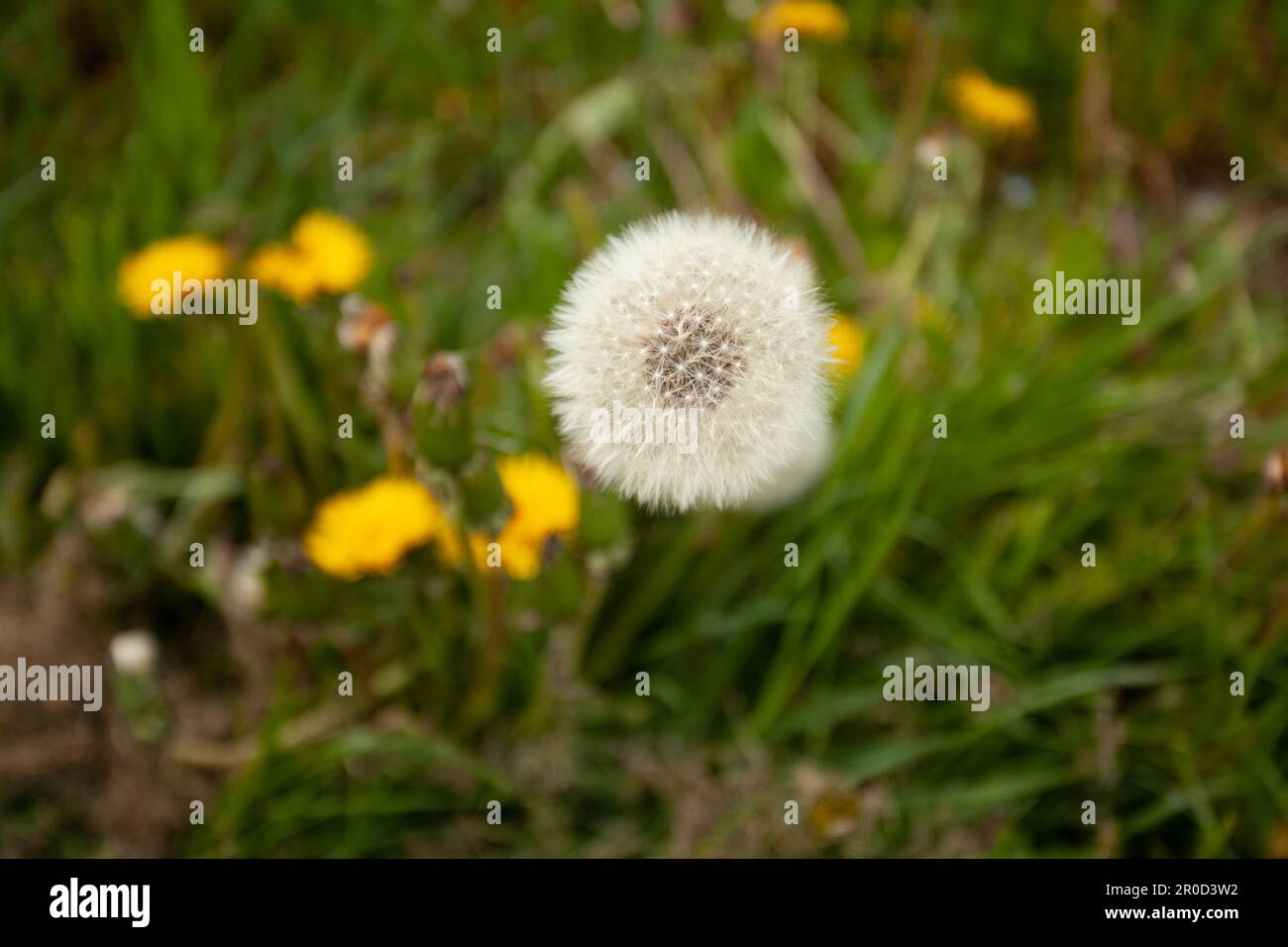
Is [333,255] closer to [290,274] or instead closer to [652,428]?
[290,274]

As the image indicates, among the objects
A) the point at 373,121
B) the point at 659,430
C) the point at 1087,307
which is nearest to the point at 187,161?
the point at 373,121

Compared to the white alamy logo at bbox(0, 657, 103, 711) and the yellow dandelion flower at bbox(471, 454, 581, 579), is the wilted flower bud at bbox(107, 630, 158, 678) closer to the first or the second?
the white alamy logo at bbox(0, 657, 103, 711)

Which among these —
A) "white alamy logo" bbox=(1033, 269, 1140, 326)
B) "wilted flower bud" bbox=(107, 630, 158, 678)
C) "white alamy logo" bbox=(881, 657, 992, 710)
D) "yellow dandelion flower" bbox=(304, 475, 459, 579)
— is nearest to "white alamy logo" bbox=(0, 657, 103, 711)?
"wilted flower bud" bbox=(107, 630, 158, 678)

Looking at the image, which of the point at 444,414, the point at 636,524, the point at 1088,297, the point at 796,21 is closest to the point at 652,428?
the point at 444,414

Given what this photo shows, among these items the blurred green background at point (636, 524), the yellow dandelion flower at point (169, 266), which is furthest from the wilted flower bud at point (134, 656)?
the yellow dandelion flower at point (169, 266)

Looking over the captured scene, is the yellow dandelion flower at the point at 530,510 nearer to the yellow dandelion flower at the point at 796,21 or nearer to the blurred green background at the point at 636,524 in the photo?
the blurred green background at the point at 636,524

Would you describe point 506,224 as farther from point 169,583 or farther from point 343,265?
point 169,583
